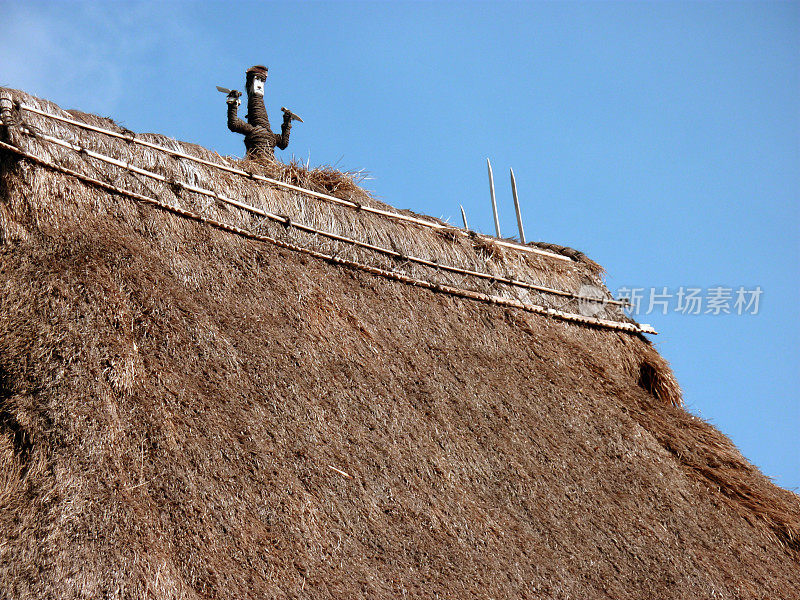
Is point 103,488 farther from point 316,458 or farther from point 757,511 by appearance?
point 757,511

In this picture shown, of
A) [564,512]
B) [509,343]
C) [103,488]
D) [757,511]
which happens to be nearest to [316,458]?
[103,488]

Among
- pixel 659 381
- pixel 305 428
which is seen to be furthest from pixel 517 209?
pixel 305 428

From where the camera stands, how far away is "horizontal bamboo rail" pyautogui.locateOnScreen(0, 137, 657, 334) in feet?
25.5

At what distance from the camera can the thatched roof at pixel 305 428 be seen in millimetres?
6301

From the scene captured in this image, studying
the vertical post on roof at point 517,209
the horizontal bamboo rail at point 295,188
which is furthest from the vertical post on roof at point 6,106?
the vertical post on roof at point 517,209

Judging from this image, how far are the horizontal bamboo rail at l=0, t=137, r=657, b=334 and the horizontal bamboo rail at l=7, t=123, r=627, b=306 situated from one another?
22 centimetres

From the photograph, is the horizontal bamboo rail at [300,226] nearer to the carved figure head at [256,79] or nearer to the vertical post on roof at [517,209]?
the vertical post on roof at [517,209]

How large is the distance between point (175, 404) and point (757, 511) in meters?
5.82

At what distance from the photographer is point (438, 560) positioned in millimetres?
7082

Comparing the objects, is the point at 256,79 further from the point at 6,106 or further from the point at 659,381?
the point at 659,381

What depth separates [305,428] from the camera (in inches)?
293

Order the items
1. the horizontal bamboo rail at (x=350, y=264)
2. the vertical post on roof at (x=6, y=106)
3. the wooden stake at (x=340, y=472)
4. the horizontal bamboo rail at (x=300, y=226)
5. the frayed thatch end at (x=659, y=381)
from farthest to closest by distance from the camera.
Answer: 1. the frayed thatch end at (x=659, y=381)
2. the horizontal bamboo rail at (x=300, y=226)
3. the horizontal bamboo rail at (x=350, y=264)
4. the vertical post on roof at (x=6, y=106)
5. the wooden stake at (x=340, y=472)

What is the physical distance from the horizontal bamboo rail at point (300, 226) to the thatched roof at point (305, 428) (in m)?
0.08

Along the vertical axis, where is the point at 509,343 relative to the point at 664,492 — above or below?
above
